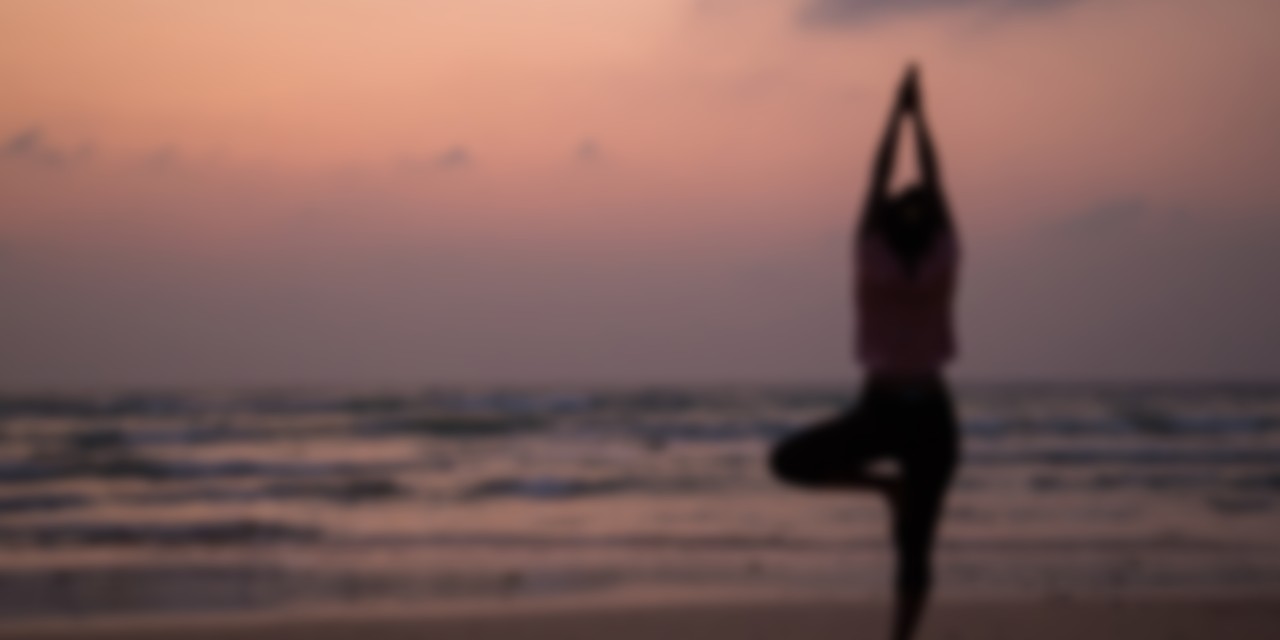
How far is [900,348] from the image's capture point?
4.19 m

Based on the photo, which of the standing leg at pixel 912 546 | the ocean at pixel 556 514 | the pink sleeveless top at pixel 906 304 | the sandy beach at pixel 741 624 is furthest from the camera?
the ocean at pixel 556 514

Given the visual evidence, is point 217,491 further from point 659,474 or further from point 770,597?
point 770,597

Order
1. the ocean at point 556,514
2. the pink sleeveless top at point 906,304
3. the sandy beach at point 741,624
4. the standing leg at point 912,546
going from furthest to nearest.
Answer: the ocean at point 556,514 → the sandy beach at point 741,624 → the standing leg at point 912,546 → the pink sleeveless top at point 906,304

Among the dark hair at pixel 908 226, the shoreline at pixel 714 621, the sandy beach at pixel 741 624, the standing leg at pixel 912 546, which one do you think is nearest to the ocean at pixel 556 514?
the shoreline at pixel 714 621

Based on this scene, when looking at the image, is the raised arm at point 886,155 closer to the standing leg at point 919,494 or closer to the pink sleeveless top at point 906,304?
the pink sleeveless top at point 906,304

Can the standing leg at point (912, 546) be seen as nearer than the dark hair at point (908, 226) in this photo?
No

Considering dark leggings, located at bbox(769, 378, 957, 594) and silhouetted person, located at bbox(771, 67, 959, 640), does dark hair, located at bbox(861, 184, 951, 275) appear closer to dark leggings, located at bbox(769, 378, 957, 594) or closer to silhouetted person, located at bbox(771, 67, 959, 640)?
silhouetted person, located at bbox(771, 67, 959, 640)

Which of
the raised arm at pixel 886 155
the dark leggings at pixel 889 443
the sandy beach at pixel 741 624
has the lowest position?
the sandy beach at pixel 741 624

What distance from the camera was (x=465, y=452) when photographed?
2175 cm

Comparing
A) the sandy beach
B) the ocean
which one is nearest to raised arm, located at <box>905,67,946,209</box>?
the sandy beach

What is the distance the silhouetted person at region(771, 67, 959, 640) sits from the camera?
4.20m

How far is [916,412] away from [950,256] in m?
0.50

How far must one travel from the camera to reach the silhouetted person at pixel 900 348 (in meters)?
4.20

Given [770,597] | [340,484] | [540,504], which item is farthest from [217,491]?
[770,597]
